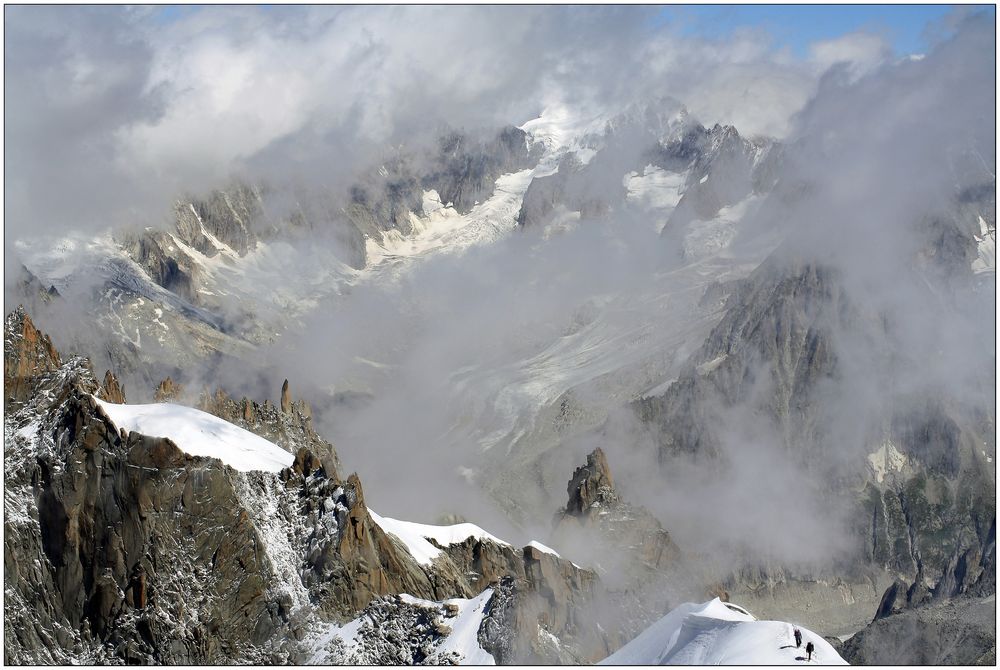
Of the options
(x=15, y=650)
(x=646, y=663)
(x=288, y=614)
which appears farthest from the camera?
(x=288, y=614)

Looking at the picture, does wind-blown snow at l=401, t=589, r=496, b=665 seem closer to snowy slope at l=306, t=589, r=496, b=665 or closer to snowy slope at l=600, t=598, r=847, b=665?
snowy slope at l=306, t=589, r=496, b=665

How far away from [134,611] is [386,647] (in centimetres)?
2692

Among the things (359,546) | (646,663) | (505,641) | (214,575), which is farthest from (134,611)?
(646,663)

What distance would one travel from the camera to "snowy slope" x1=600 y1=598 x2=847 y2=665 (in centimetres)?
13538

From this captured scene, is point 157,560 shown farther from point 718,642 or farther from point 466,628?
point 718,642

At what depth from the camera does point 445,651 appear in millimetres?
180625

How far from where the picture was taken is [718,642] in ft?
465

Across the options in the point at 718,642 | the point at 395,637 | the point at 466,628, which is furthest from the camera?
the point at 466,628

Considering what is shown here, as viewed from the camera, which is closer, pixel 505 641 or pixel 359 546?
pixel 505 641

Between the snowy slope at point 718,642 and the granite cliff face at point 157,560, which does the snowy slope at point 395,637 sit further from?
the snowy slope at point 718,642

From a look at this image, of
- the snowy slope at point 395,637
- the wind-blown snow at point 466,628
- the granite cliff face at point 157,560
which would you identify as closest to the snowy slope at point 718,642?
the wind-blown snow at point 466,628

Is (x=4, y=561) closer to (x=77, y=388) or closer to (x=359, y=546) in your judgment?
(x=77, y=388)

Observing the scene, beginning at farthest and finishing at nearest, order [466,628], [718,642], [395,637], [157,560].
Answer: [157,560] < [466,628] < [395,637] < [718,642]

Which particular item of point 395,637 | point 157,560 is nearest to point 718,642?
point 395,637
